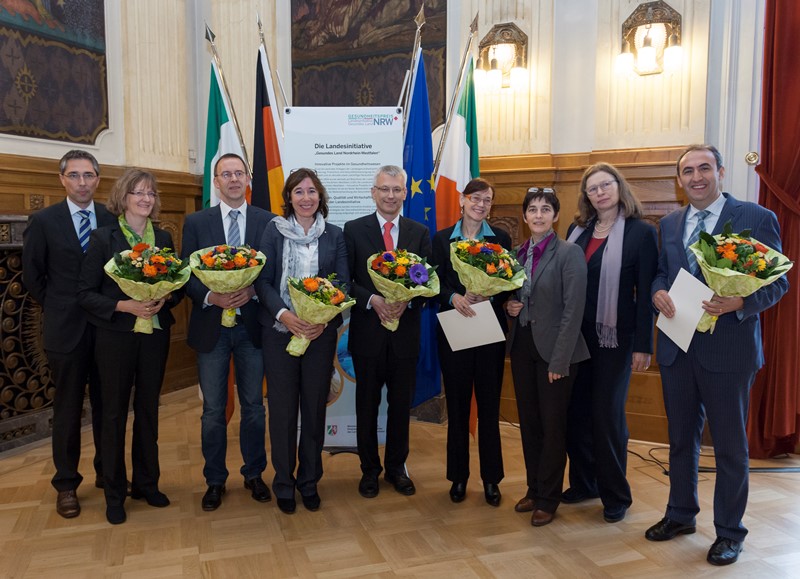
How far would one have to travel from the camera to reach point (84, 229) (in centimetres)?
321

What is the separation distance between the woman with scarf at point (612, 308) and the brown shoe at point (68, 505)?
272 cm

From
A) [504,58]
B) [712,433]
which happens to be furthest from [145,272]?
[504,58]

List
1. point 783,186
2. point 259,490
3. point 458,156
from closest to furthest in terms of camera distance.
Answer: point 259,490 < point 783,186 < point 458,156

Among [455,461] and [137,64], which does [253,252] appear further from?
[137,64]

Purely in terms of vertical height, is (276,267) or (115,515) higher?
(276,267)

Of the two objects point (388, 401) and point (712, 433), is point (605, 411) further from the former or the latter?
point (388, 401)

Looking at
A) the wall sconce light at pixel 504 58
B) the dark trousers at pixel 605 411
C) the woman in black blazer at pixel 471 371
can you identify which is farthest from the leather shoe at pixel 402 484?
the wall sconce light at pixel 504 58

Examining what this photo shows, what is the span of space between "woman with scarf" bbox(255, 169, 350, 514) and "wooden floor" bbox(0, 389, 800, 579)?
262 millimetres

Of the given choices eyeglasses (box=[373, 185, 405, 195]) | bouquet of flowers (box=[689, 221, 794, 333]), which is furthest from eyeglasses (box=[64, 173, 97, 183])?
bouquet of flowers (box=[689, 221, 794, 333])

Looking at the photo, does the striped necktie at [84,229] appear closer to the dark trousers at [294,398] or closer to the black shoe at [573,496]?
the dark trousers at [294,398]

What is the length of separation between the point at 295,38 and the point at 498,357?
398 cm

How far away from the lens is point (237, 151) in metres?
4.59

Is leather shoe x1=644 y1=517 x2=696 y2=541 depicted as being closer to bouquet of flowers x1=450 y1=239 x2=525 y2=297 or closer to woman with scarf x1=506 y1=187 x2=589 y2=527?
woman with scarf x1=506 y1=187 x2=589 y2=527

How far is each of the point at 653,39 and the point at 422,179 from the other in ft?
6.26
